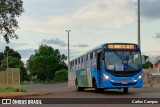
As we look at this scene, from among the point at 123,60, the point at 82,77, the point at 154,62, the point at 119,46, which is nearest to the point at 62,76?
the point at 154,62

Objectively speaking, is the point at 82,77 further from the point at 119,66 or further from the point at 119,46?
the point at 119,66

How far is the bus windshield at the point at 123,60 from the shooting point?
2823 centimetres

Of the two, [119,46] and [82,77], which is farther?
[82,77]

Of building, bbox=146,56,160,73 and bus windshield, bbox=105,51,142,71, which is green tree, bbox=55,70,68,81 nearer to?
building, bbox=146,56,160,73

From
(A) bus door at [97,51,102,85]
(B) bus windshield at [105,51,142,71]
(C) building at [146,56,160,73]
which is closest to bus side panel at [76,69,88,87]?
(A) bus door at [97,51,102,85]

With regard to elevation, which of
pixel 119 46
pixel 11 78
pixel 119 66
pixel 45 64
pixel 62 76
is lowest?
pixel 11 78

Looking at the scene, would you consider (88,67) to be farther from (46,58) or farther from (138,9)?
(46,58)

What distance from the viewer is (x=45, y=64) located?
5017 inches

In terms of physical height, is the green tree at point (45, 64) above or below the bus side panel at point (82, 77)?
above

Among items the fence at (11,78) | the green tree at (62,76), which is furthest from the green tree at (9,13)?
the green tree at (62,76)

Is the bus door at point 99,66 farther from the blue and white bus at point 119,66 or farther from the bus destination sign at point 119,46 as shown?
the bus destination sign at point 119,46

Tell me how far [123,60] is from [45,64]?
99928 mm

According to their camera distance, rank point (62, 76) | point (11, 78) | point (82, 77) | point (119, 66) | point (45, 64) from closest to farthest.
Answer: point (119, 66) < point (82, 77) < point (11, 78) < point (62, 76) < point (45, 64)

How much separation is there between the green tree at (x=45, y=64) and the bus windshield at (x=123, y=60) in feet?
323
